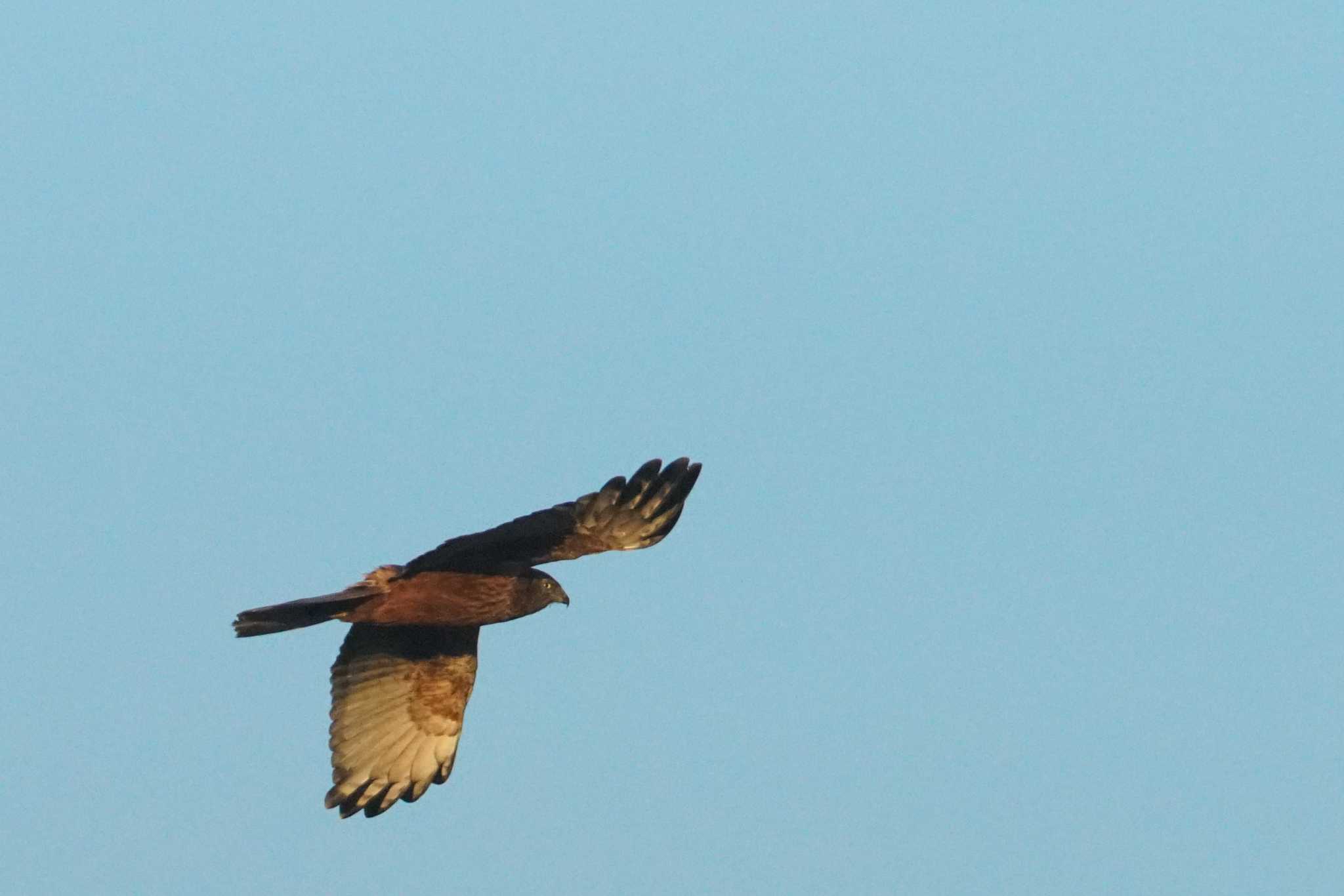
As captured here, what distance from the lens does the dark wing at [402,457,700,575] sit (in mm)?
12375

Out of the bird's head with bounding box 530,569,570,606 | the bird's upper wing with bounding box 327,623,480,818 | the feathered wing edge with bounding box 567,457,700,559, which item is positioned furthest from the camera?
the bird's upper wing with bounding box 327,623,480,818

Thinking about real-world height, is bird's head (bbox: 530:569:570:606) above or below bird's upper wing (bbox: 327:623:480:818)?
below

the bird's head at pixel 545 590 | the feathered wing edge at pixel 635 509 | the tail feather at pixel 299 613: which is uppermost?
the tail feather at pixel 299 613

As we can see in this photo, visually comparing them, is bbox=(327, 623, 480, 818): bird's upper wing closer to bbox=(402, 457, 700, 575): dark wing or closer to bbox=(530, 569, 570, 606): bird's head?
bbox=(530, 569, 570, 606): bird's head

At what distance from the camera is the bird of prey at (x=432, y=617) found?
12.5 m

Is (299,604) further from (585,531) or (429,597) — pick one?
(585,531)

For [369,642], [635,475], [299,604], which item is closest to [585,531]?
[635,475]

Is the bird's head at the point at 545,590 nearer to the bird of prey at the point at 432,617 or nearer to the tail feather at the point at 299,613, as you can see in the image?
the bird of prey at the point at 432,617

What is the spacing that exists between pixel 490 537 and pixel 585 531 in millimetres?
573

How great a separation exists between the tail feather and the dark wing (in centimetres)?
66

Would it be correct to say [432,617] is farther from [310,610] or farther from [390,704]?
[390,704]

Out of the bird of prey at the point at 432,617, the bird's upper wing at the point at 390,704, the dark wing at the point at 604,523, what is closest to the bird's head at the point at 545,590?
the bird of prey at the point at 432,617

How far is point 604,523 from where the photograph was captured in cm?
1252

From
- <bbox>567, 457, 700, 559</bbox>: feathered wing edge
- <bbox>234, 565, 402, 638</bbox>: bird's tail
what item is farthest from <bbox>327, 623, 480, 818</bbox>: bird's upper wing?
<bbox>567, 457, 700, 559</bbox>: feathered wing edge
